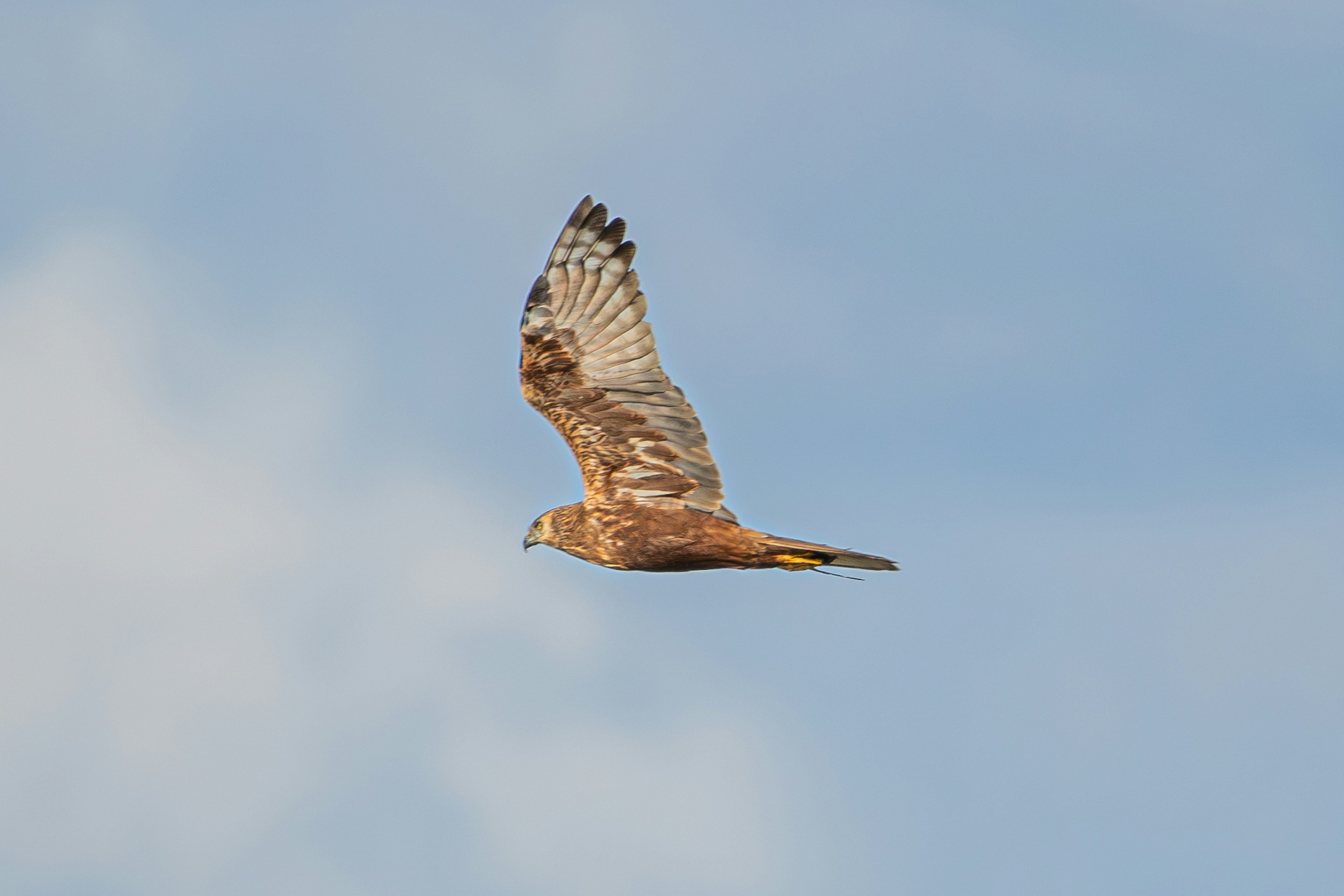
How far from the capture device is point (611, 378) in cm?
1027

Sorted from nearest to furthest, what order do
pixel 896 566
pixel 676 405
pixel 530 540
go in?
pixel 896 566 < pixel 676 405 < pixel 530 540

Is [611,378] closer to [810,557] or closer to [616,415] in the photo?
[616,415]

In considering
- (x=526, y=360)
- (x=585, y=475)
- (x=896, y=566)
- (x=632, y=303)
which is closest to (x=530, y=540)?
(x=585, y=475)

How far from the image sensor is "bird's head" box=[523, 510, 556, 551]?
1070cm

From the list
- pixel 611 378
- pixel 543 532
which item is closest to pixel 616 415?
pixel 611 378

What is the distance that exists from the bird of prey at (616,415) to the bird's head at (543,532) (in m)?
0.14

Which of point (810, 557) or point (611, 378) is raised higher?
point (611, 378)

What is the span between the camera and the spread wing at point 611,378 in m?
10.2

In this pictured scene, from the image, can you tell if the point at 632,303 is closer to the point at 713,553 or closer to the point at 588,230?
the point at 588,230

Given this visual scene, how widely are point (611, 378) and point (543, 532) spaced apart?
157 centimetres

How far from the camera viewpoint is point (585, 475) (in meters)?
10.6

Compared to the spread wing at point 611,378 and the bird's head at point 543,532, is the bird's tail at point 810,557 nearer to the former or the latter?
the spread wing at point 611,378

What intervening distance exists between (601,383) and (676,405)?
0.67m

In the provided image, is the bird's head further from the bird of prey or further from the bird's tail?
the bird's tail
